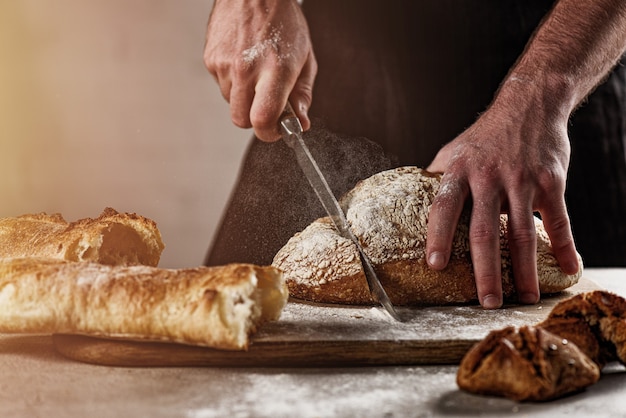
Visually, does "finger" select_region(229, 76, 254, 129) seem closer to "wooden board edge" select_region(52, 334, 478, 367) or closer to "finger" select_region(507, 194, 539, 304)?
"finger" select_region(507, 194, 539, 304)

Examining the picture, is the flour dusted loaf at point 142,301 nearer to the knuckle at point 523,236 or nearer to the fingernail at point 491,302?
the fingernail at point 491,302

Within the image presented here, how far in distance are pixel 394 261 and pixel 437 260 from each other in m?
0.10

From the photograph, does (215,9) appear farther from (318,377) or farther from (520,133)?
A: (318,377)

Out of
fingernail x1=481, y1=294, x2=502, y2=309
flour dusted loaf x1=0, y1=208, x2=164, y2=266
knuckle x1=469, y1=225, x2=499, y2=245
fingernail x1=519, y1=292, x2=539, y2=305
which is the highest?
flour dusted loaf x1=0, y1=208, x2=164, y2=266

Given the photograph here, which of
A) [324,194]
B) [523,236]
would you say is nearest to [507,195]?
[523,236]

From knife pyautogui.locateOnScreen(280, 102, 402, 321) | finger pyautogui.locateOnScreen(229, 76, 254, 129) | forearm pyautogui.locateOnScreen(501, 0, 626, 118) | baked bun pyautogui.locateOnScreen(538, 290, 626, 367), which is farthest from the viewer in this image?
finger pyautogui.locateOnScreen(229, 76, 254, 129)

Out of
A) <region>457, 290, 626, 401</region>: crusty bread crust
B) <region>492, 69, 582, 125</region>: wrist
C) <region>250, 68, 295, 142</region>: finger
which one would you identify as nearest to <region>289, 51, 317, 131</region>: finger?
<region>250, 68, 295, 142</region>: finger

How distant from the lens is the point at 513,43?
2.40 m

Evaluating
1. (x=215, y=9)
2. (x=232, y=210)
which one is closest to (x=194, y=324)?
(x=232, y=210)

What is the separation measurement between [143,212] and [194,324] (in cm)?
210

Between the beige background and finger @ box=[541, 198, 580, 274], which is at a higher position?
the beige background

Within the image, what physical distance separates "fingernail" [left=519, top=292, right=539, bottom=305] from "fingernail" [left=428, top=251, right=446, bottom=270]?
0.19 m

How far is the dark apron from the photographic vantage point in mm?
2393

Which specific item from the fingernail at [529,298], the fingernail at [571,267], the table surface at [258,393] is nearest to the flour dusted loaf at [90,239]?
the table surface at [258,393]
